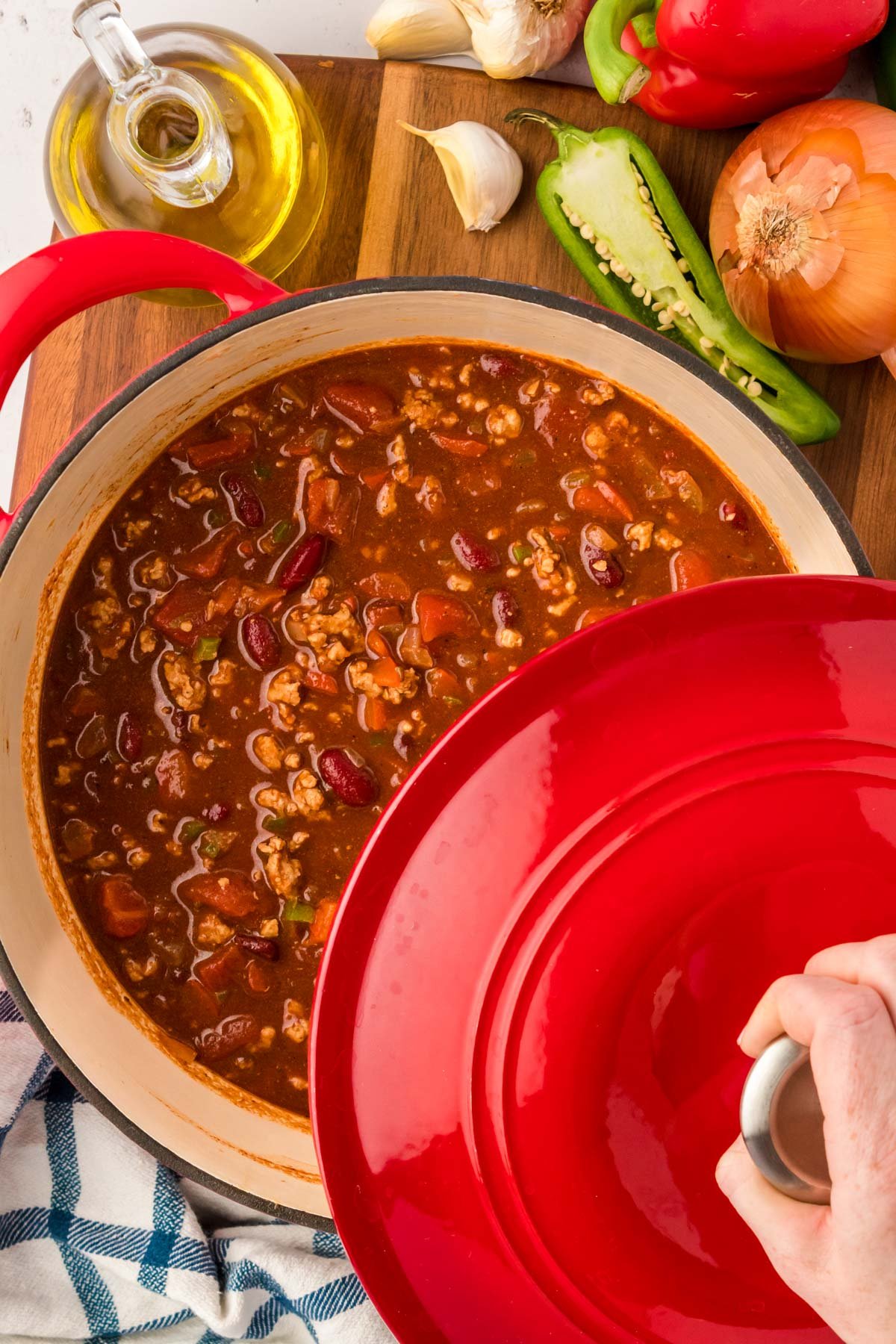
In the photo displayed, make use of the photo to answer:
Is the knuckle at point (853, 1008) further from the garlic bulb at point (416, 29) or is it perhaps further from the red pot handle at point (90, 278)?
the garlic bulb at point (416, 29)

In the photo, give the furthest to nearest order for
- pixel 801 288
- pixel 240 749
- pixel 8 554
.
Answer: pixel 240 749 < pixel 801 288 < pixel 8 554

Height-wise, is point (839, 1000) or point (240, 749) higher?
point (240, 749)

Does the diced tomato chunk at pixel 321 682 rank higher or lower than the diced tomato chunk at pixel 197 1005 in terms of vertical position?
higher

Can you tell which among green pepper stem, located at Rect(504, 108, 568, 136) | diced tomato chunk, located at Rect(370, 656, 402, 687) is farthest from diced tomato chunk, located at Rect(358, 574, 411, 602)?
green pepper stem, located at Rect(504, 108, 568, 136)

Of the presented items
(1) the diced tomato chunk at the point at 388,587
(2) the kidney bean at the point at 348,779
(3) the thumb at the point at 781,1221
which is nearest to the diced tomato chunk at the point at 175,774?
(2) the kidney bean at the point at 348,779

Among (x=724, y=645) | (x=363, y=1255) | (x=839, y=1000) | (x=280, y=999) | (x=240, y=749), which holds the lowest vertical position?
(x=363, y=1255)

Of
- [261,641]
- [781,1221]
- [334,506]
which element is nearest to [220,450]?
[334,506]

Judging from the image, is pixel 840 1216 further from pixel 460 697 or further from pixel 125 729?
pixel 125 729

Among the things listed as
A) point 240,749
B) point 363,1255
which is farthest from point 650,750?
point 240,749
